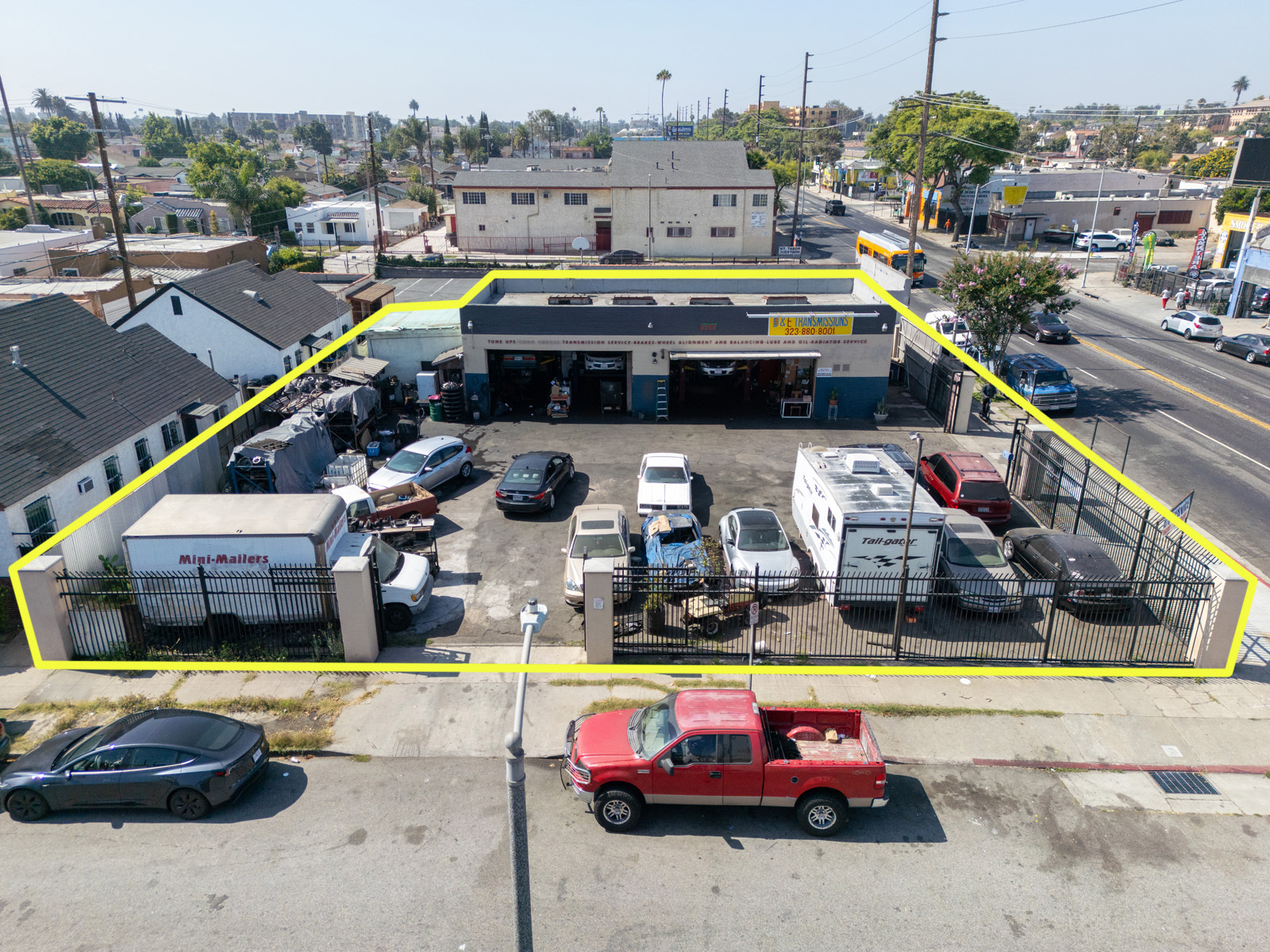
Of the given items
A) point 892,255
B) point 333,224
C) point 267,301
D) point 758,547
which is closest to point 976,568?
Result: point 758,547

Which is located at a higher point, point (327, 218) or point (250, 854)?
point (327, 218)

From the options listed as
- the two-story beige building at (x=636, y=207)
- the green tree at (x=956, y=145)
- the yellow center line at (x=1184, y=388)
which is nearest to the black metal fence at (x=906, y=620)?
the yellow center line at (x=1184, y=388)

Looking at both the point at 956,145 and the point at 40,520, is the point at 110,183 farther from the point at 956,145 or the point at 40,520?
the point at 956,145

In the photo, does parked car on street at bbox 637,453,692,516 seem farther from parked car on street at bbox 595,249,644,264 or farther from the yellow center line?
parked car on street at bbox 595,249,644,264

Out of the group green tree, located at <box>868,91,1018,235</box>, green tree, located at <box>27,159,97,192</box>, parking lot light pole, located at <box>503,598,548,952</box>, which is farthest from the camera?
green tree, located at <box>27,159,97,192</box>

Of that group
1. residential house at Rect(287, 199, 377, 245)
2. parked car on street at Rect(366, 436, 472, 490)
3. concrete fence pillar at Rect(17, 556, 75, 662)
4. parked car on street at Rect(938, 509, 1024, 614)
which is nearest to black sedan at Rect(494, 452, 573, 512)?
parked car on street at Rect(366, 436, 472, 490)

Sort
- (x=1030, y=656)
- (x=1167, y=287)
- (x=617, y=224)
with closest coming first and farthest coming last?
(x=1030, y=656)
(x=1167, y=287)
(x=617, y=224)

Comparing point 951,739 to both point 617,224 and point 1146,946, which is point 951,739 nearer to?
point 1146,946

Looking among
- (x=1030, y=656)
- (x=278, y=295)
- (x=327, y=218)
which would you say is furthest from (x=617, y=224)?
(x=1030, y=656)
